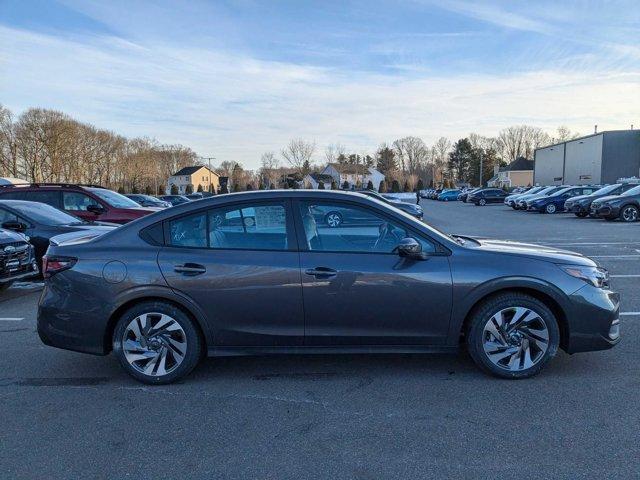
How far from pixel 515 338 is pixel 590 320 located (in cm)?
63

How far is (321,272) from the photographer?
3.92 m

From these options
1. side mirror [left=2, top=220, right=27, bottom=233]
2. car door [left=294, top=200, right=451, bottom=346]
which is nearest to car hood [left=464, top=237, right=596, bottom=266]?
car door [left=294, top=200, right=451, bottom=346]

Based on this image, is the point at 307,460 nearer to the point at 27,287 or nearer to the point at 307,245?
the point at 307,245

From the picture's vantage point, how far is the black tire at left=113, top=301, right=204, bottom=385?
13.2 feet

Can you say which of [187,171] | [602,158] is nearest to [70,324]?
[602,158]

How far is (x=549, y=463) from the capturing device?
2885mm

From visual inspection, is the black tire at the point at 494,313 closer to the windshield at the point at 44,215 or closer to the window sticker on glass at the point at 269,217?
the window sticker on glass at the point at 269,217

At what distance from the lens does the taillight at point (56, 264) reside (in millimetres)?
4094

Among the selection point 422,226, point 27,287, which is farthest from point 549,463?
point 27,287

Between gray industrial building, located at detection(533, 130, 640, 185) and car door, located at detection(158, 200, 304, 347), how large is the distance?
55.4 meters

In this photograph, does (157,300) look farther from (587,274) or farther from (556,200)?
(556,200)

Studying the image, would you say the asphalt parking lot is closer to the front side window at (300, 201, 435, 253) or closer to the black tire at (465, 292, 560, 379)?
the black tire at (465, 292, 560, 379)

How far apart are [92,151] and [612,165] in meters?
68.1

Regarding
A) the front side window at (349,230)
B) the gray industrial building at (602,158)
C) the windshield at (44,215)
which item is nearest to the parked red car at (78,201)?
the windshield at (44,215)
